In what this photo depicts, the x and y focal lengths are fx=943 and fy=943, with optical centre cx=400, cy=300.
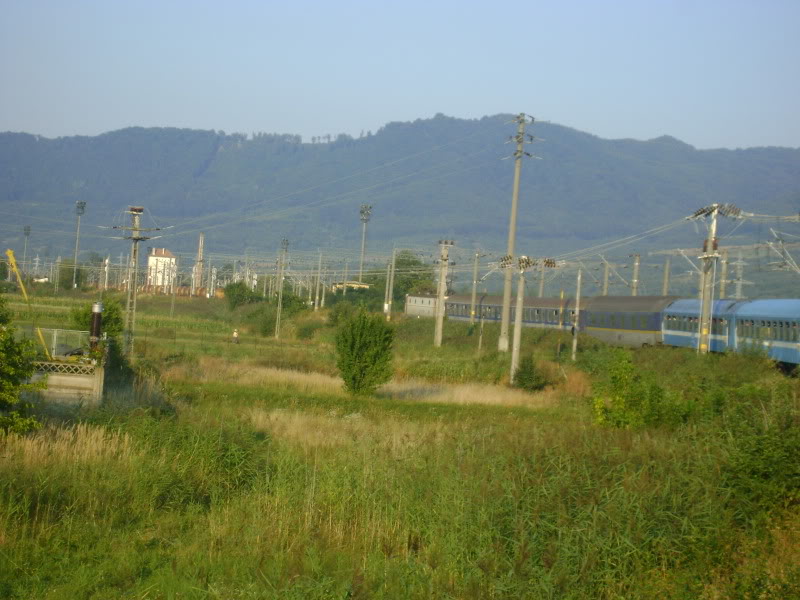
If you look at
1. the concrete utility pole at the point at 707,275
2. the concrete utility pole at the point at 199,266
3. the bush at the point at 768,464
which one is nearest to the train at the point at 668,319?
the concrete utility pole at the point at 707,275

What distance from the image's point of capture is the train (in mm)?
35222

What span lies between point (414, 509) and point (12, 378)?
671 cm

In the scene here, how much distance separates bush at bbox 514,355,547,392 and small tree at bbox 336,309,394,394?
7337 millimetres

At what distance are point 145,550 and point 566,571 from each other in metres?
4.93

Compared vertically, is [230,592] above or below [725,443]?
below

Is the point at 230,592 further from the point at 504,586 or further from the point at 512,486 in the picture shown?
the point at 512,486

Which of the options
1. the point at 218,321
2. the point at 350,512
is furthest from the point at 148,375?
the point at 218,321

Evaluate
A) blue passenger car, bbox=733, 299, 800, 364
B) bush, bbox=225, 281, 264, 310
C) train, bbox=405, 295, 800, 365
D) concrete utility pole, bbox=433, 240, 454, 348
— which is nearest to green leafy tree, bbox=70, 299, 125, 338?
concrete utility pole, bbox=433, 240, 454, 348

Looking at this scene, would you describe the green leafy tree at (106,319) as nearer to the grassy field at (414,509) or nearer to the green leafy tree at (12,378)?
the grassy field at (414,509)

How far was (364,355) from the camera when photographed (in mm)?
34031

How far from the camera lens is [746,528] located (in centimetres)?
1075

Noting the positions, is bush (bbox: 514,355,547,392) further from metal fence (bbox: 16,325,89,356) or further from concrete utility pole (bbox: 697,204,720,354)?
metal fence (bbox: 16,325,89,356)

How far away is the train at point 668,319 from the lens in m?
35.2

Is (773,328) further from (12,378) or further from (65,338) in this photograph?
(12,378)
